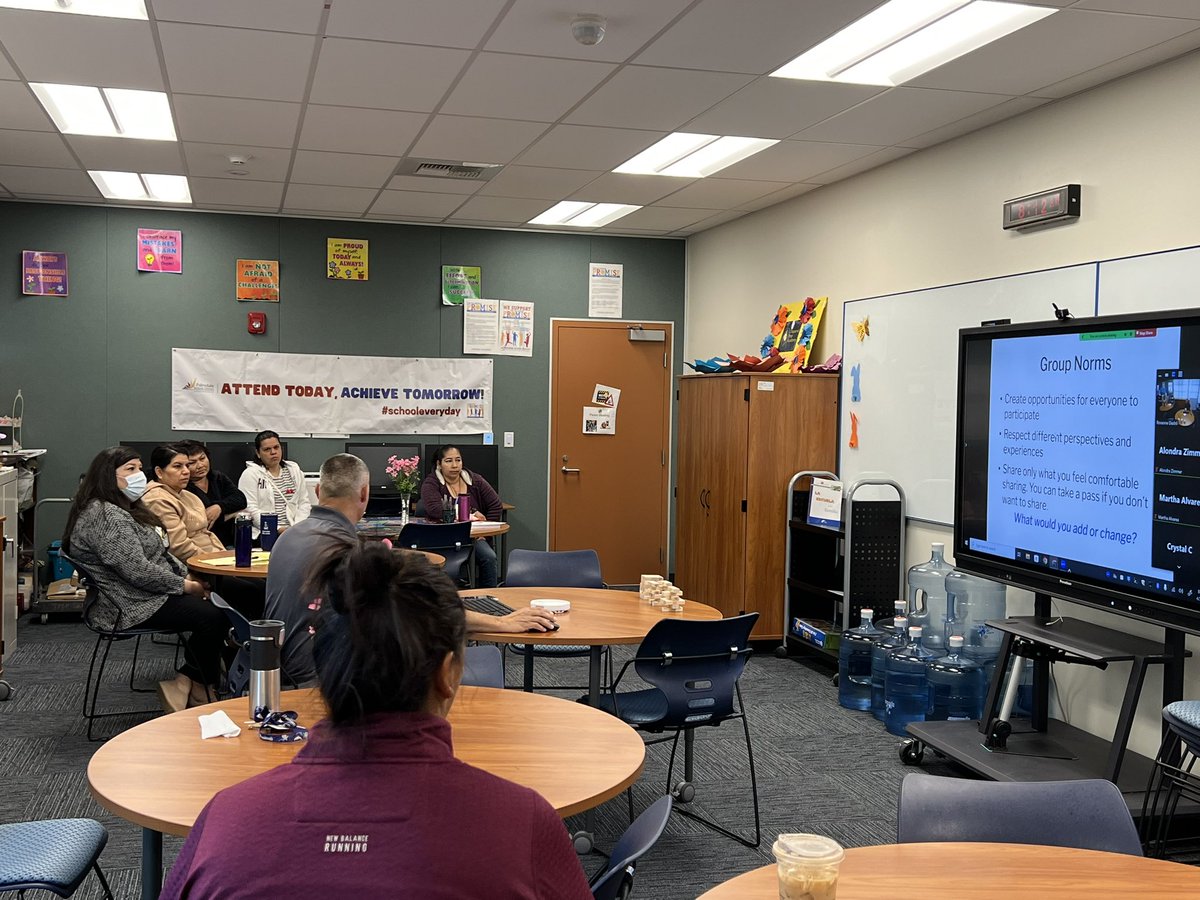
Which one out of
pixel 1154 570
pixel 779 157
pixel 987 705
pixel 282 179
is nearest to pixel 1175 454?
pixel 1154 570

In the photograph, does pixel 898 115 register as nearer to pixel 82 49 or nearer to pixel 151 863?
pixel 82 49

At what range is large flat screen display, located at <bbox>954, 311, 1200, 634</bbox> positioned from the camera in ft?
12.0

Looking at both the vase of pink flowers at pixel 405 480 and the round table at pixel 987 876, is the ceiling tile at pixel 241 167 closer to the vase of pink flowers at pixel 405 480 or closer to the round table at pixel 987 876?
the vase of pink flowers at pixel 405 480

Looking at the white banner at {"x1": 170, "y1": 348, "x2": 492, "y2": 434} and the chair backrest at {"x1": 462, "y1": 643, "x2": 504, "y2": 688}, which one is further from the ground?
the white banner at {"x1": 170, "y1": 348, "x2": 492, "y2": 434}

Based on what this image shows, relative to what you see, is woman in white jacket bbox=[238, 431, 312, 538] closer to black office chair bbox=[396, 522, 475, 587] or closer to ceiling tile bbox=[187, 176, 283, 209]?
black office chair bbox=[396, 522, 475, 587]

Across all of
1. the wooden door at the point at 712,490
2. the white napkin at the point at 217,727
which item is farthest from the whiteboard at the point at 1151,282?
the white napkin at the point at 217,727

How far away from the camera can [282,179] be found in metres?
6.86

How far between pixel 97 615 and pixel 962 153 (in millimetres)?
4836

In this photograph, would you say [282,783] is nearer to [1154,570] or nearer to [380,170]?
[1154,570]

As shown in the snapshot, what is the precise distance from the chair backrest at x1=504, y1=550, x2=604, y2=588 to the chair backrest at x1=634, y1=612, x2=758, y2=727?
1.33 metres

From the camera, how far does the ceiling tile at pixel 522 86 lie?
4.44 m

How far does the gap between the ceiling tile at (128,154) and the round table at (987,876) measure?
5.53 metres

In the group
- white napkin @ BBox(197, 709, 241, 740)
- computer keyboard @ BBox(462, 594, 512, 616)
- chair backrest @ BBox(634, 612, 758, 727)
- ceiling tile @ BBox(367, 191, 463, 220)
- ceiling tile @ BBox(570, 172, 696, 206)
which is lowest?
chair backrest @ BBox(634, 612, 758, 727)

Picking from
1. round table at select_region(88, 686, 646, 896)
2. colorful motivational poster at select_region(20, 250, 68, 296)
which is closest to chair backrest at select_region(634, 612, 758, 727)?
round table at select_region(88, 686, 646, 896)
